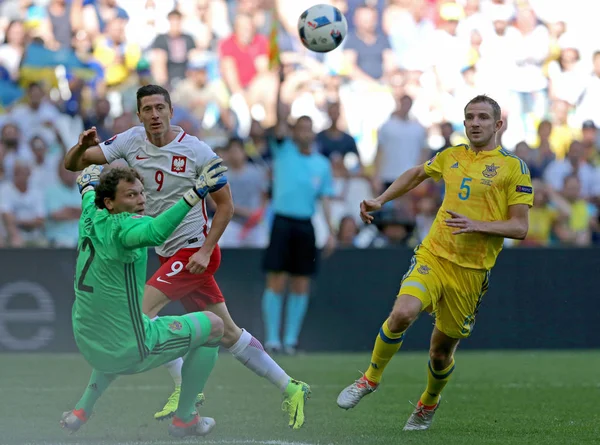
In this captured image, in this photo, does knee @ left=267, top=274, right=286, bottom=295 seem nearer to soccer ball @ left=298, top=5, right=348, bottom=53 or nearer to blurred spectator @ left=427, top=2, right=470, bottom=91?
soccer ball @ left=298, top=5, right=348, bottom=53

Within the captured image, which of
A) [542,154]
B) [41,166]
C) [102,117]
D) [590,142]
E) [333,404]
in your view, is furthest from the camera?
[590,142]

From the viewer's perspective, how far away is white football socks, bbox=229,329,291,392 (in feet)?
24.1

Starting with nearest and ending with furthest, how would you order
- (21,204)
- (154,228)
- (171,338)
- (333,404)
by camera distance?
(154,228)
(171,338)
(333,404)
(21,204)

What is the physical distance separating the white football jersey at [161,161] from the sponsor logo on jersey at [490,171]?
1862mm

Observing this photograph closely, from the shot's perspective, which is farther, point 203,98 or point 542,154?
point 203,98

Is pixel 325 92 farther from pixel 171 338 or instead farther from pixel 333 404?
pixel 171 338

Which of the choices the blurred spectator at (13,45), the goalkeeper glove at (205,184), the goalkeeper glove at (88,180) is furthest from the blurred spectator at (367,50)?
the goalkeeper glove at (205,184)

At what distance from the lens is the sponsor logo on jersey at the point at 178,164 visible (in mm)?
7539

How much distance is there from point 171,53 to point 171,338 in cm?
1043

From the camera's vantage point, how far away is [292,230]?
1316 cm

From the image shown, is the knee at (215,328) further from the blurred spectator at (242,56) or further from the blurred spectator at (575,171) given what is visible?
the blurred spectator at (242,56)

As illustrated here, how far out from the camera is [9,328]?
42.9ft

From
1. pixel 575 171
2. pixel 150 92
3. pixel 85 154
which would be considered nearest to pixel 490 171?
pixel 150 92

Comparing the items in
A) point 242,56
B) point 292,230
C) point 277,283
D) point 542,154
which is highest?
point 242,56
